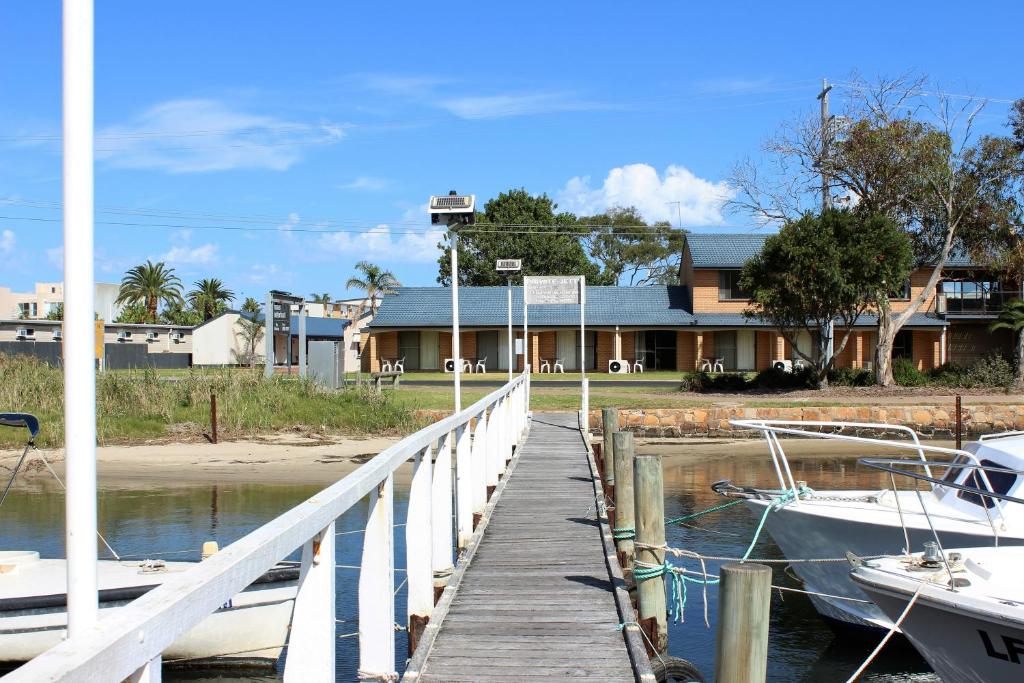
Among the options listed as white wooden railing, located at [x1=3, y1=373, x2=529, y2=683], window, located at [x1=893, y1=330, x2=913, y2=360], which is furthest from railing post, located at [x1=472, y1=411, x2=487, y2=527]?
window, located at [x1=893, y1=330, x2=913, y2=360]

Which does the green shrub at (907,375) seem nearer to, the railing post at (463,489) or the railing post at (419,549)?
the railing post at (463,489)

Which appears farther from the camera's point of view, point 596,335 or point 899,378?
point 596,335

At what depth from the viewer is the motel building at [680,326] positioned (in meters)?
47.1

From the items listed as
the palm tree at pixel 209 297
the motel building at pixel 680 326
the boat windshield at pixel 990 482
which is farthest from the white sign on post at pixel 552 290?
the palm tree at pixel 209 297

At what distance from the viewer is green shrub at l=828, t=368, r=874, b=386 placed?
118 feet

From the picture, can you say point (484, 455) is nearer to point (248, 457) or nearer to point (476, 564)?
point (476, 564)

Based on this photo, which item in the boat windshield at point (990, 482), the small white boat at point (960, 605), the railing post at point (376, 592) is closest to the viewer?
the railing post at point (376, 592)

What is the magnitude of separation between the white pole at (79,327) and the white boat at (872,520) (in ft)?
26.3

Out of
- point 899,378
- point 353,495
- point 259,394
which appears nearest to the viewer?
point 353,495

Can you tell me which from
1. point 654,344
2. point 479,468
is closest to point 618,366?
point 654,344

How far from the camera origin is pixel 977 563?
7.99m

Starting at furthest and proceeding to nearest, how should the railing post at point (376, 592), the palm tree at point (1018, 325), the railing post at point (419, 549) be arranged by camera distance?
1. the palm tree at point (1018, 325)
2. the railing post at point (419, 549)
3. the railing post at point (376, 592)

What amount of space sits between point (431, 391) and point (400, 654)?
932 inches

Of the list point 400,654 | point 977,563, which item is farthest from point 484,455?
point 977,563
